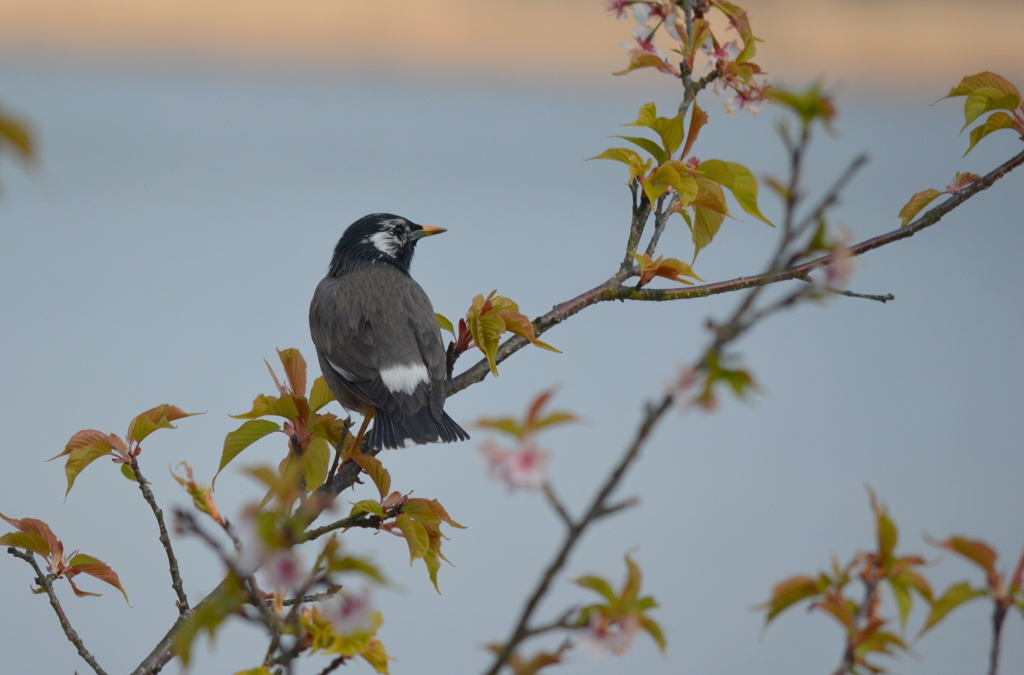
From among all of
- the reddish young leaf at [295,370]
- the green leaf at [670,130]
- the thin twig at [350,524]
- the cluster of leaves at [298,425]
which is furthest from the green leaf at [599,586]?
the green leaf at [670,130]

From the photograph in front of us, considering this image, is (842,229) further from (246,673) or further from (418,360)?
(418,360)

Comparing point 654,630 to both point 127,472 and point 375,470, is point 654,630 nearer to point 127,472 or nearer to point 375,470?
point 375,470

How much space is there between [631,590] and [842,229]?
35 cm

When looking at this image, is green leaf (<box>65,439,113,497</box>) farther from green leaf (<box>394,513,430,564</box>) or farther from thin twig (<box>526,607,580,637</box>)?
thin twig (<box>526,607,580,637</box>)

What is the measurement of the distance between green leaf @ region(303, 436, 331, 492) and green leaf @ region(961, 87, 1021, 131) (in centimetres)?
124

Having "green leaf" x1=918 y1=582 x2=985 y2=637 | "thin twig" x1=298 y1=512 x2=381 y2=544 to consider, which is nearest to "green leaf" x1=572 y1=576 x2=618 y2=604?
"green leaf" x1=918 y1=582 x2=985 y2=637

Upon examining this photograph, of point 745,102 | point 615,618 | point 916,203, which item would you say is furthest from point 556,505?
point 745,102

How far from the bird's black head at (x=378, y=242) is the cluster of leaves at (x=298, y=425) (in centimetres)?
130

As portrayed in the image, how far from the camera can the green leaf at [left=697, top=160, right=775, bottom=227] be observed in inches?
64.8

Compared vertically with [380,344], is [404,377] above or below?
below

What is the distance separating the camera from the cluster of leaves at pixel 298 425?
1506mm

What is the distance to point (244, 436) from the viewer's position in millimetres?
1537

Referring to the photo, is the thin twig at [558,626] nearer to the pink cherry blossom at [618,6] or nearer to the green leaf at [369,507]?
the green leaf at [369,507]

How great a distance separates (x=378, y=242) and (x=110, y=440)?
1641 mm
